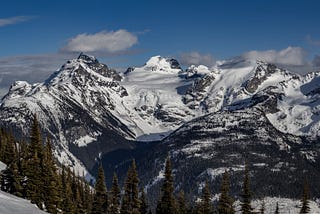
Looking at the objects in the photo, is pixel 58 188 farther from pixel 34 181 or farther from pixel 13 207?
pixel 13 207

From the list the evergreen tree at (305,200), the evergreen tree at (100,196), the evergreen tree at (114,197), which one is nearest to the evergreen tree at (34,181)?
the evergreen tree at (100,196)

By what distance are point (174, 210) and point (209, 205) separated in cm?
752

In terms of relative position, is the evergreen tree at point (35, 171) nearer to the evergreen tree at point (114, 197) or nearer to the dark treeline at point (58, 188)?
the dark treeline at point (58, 188)

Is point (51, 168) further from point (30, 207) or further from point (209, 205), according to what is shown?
point (209, 205)

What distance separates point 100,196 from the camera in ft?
330

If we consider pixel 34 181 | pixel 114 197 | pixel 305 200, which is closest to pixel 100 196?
pixel 114 197

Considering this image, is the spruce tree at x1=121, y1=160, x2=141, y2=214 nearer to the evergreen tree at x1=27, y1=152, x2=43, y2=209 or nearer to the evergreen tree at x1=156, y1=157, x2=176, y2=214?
the evergreen tree at x1=156, y1=157, x2=176, y2=214

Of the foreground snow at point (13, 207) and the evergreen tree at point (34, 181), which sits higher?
the evergreen tree at point (34, 181)

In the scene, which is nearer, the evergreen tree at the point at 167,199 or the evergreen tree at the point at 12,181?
the evergreen tree at the point at 12,181

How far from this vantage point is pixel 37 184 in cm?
8719

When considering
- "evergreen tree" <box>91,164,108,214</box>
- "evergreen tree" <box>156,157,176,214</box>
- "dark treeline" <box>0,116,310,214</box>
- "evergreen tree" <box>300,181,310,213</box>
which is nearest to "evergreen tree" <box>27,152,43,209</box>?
"dark treeline" <box>0,116,310,214</box>

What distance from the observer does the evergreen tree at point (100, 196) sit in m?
99.2

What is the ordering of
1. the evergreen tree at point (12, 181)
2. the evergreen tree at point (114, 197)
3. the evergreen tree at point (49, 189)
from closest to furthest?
the evergreen tree at point (49, 189), the evergreen tree at point (12, 181), the evergreen tree at point (114, 197)

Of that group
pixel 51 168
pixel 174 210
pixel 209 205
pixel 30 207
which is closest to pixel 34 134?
pixel 51 168
